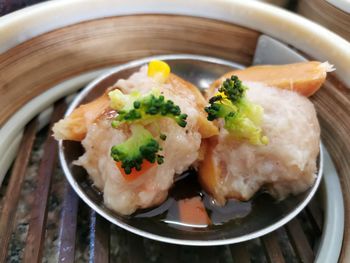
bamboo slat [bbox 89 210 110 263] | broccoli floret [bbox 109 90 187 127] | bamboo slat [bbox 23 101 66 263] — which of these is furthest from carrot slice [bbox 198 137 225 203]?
bamboo slat [bbox 23 101 66 263]

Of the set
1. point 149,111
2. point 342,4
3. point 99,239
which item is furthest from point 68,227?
point 342,4

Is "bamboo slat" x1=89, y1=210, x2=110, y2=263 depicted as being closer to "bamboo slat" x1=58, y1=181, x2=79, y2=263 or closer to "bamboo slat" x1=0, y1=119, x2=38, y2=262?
"bamboo slat" x1=58, y1=181, x2=79, y2=263

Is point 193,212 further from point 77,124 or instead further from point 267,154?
point 77,124

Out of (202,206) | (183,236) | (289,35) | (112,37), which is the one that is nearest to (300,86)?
(289,35)

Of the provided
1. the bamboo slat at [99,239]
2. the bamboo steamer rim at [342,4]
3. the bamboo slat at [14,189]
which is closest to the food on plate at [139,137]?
the bamboo slat at [99,239]

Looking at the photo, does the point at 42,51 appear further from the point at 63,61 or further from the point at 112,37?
the point at 112,37
